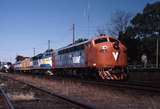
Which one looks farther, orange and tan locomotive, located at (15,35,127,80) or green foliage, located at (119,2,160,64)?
green foliage, located at (119,2,160,64)

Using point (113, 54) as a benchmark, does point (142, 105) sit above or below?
below

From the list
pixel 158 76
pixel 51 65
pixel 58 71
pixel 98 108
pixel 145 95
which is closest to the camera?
pixel 98 108

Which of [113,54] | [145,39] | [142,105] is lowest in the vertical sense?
[142,105]

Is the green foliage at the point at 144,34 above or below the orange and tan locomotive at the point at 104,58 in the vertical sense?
above

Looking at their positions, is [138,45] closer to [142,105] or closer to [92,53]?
[92,53]

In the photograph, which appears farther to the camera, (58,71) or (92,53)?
(58,71)

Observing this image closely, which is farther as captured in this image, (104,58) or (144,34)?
(144,34)

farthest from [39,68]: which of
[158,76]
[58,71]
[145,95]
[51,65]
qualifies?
[145,95]

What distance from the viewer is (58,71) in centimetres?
4691

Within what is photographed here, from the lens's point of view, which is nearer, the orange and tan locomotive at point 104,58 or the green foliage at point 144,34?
the orange and tan locomotive at point 104,58

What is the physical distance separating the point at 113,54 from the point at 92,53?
1618 mm

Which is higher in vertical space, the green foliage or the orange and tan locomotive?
the green foliage

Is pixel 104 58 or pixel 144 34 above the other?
pixel 144 34

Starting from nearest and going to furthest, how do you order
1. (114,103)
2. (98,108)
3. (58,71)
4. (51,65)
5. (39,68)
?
(98,108), (114,103), (58,71), (51,65), (39,68)
